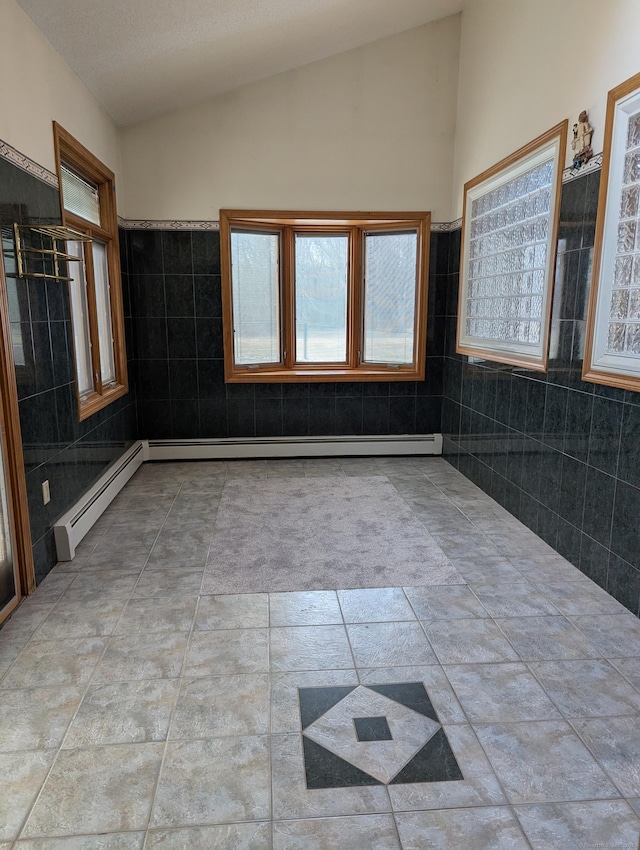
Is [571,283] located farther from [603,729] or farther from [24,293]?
[24,293]

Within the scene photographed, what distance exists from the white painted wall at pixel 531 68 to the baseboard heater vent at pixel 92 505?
3.11 metres

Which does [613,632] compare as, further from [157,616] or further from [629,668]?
[157,616]

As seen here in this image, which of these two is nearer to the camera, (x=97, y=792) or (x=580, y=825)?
(x=580, y=825)

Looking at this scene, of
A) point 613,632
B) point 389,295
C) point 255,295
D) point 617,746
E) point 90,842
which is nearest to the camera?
point 90,842

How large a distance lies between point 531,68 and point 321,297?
2.27 metres

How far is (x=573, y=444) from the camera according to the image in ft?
9.45

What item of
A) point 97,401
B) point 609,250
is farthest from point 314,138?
point 609,250

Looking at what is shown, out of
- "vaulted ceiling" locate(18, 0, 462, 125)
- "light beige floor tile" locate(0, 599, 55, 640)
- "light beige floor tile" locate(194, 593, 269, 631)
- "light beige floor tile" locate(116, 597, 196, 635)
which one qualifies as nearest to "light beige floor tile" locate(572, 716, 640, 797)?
"light beige floor tile" locate(194, 593, 269, 631)

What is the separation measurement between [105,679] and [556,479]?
2308 millimetres

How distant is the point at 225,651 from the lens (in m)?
2.18

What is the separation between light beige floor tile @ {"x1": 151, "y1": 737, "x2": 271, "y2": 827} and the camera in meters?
1.47

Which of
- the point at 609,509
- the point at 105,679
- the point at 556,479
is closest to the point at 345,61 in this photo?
the point at 556,479

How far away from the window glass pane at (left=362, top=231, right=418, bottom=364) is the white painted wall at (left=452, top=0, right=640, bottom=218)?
0.54m

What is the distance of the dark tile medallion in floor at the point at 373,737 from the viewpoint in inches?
63.0
